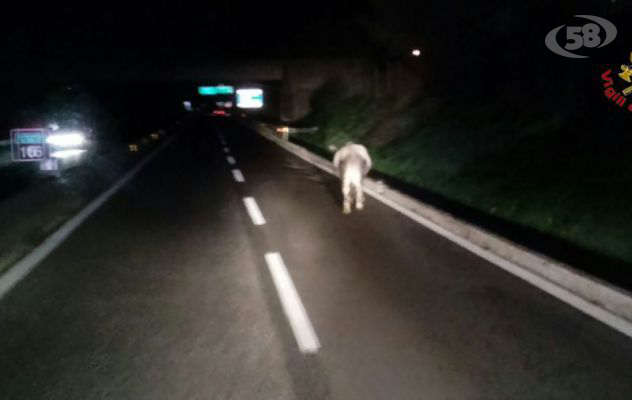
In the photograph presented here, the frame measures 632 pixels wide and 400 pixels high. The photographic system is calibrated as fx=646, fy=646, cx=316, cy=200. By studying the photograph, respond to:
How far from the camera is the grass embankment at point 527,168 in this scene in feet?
36.1

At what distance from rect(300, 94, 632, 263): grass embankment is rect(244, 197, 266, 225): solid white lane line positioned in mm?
4800

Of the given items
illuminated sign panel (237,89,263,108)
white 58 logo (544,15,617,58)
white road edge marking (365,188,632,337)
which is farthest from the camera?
illuminated sign panel (237,89,263,108)

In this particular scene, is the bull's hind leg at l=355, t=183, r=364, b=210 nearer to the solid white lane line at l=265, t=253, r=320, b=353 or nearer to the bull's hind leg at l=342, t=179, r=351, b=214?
the bull's hind leg at l=342, t=179, r=351, b=214

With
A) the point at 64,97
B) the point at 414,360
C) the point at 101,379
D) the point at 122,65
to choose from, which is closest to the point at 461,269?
the point at 414,360

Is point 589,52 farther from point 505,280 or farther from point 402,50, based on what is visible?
point 402,50

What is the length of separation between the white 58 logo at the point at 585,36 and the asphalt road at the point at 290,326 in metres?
9.36

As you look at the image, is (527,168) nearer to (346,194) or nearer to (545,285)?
(346,194)

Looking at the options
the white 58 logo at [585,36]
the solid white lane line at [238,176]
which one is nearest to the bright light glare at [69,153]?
the solid white lane line at [238,176]

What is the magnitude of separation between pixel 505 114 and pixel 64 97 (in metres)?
57.9

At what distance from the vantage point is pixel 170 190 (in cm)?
1700

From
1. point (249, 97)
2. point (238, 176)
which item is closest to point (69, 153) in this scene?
point (238, 176)

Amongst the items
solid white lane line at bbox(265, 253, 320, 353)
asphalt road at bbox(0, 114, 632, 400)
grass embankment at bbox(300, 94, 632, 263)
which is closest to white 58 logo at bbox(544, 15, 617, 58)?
grass embankment at bbox(300, 94, 632, 263)

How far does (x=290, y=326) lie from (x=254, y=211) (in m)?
7.40

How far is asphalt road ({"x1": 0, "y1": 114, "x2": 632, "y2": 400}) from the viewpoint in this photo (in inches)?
187
